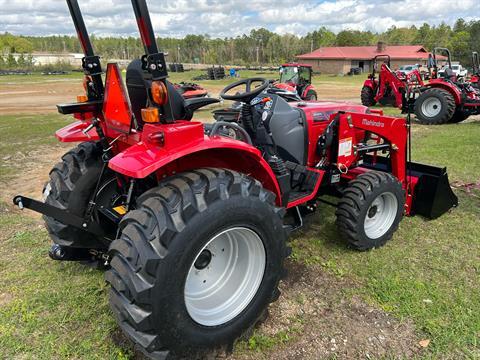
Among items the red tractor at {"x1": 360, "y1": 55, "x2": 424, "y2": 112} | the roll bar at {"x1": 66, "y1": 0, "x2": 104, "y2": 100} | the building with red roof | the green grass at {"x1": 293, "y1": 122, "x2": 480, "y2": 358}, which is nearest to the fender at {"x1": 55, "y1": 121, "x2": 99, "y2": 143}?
the roll bar at {"x1": 66, "y1": 0, "x2": 104, "y2": 100}

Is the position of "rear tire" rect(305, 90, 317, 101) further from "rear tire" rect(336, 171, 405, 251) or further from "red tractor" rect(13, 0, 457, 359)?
"rear tire" rect(336, 171, 405, 251)

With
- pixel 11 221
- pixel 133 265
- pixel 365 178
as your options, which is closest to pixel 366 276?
pixel 365 178

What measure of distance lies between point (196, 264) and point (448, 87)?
1105 cm

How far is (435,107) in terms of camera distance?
36.8 feet

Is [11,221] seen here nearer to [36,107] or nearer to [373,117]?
[373,117]

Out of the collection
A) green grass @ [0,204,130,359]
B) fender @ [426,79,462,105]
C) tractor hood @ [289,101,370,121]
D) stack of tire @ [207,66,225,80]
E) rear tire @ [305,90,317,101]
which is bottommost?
stack of tire @ [207,66,225,80]

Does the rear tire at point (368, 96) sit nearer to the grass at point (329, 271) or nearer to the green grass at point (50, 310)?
the grass at point (329, 271)

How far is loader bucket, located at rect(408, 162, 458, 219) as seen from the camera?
422 cm

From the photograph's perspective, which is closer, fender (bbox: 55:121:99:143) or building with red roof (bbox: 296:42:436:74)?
fender (bbox: 55:121:99:143)

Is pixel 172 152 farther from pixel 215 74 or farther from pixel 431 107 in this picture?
pixel 215 74

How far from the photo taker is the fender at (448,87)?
10844mm

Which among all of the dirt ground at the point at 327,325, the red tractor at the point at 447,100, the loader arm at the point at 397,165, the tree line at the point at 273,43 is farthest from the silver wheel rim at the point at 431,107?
the tree line at the point at 273,43

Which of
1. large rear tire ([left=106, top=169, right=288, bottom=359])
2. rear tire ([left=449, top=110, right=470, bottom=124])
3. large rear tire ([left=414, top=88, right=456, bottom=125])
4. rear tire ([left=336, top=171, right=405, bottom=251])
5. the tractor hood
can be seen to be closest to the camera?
large rear tire ([left=106, top=169, right=288, bottom=359])

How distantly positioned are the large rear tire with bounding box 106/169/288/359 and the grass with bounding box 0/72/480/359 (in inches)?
12.8
